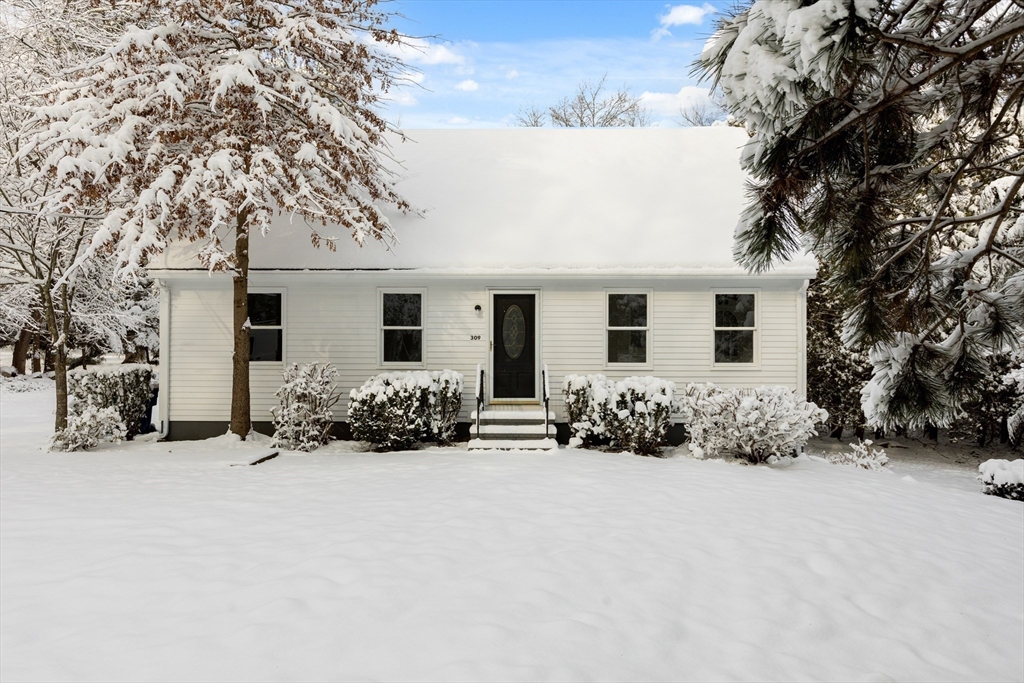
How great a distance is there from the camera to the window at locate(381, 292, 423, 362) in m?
11.6

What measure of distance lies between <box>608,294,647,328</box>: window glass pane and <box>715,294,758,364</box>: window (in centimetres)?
138

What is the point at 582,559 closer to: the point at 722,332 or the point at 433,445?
the point at 433,445

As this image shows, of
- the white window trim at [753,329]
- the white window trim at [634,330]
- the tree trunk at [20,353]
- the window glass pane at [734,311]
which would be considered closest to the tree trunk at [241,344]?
the white window trim at [634,330]

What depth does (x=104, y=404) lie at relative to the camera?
37.5ft

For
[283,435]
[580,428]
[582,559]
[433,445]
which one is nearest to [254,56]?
[283,435]

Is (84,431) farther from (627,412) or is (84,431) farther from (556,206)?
(556,206)

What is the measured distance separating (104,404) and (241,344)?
3236mm

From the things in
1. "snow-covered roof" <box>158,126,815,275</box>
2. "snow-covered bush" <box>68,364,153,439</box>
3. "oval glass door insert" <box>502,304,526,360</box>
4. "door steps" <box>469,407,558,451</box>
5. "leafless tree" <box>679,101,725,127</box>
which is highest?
"leafless tree" <box>679,101,725,127</box>

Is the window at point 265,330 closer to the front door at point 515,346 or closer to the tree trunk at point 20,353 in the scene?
the front door at point 515,346

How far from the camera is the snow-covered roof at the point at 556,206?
36.9ft

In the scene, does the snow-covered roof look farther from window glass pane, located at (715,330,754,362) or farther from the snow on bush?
the snow on bush

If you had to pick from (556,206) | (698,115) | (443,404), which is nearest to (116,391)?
(443,404)

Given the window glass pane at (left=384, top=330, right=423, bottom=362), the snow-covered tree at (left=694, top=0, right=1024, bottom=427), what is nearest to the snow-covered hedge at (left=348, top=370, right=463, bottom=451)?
the window glass pane at (left=384, top=330, right=423, bottom=362)

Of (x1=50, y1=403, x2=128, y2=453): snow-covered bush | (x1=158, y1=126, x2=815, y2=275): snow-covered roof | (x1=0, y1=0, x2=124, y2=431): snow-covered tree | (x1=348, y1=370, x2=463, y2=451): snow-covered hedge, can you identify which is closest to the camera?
(x1=0, y1=0, x2=124, y2=431): snow-covered tree
